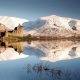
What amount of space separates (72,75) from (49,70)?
2568 mm

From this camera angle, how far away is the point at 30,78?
16625 millimetres

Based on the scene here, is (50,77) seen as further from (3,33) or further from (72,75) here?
(3,33)

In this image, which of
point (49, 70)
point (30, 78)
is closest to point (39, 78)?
point (30, 78)

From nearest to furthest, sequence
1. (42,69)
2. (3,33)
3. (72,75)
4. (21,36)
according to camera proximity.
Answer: (72,75) → (42,69) → (3,33) → (21,36)

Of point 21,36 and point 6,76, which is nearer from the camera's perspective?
point 6,76

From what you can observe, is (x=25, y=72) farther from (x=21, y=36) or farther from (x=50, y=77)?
(x=21, y=36)

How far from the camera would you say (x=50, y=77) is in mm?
17000

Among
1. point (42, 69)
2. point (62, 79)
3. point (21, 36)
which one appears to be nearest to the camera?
point (62, 79)

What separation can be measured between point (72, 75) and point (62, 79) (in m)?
1.47

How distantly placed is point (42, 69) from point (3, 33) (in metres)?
66.1

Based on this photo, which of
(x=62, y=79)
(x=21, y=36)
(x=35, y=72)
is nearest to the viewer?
(x=62, y=79)

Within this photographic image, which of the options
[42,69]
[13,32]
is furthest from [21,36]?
[42,69]

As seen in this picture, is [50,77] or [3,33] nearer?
[50,77]

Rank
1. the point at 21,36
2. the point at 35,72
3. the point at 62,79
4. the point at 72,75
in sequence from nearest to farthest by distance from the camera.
Result: the point at 62,79 < the point at 72,75 < the point at 35,72 < the point at 21,36
